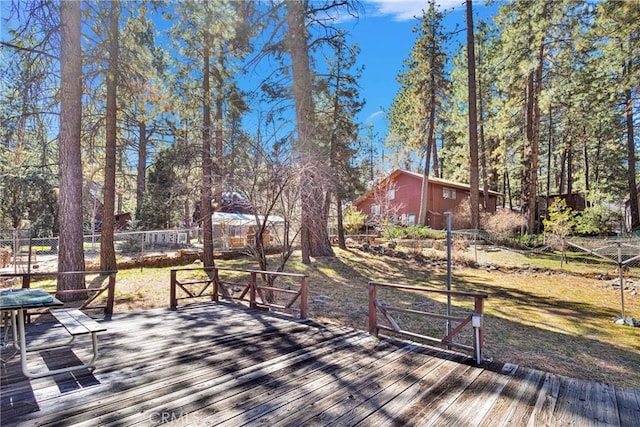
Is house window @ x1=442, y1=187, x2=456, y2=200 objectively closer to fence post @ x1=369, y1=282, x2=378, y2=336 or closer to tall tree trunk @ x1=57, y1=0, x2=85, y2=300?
fence post @ x1=369, y1=282, x2=378, y2=336

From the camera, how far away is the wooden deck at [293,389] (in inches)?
105

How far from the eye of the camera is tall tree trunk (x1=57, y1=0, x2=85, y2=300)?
7.14 meters

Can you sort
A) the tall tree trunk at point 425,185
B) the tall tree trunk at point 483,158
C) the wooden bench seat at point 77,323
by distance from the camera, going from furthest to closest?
1. the tall tree trunk at point 483,158
2. the tall tree trunk at point 425,185
3. the wooden bench seat at point 77,323

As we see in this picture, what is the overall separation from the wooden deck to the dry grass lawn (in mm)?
1417

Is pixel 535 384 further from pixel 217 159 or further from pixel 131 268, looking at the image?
pixel 131 268

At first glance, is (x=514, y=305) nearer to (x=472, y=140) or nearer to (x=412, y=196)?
(x=472, y=140)

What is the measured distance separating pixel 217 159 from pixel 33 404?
6.34 m

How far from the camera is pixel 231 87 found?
11.7 meters

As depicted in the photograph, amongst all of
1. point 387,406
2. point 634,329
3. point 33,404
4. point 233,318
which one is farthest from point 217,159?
point 634,329

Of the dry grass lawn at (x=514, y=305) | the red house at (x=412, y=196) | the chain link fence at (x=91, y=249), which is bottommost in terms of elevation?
the dry grass lawn at (x=514, y=305)

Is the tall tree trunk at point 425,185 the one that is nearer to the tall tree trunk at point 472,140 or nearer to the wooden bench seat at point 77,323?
the tall tree trunk at point 472,140

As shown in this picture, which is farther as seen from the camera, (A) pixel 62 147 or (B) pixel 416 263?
(B) pixel 416 263

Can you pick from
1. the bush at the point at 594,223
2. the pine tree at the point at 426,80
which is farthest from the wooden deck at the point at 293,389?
the bush at the point at 594,223

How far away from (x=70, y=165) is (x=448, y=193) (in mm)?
26615
